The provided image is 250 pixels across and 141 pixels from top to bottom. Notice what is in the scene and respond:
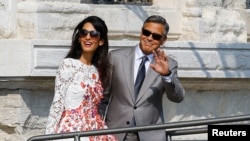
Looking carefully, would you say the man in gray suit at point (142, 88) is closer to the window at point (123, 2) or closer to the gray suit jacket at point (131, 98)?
the gray suit jacket at point (131, 98)

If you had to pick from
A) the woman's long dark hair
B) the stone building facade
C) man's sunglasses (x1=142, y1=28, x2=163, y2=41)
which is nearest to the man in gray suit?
man's sunglasses (x1=142, y1=28, x2=163, y2=41)

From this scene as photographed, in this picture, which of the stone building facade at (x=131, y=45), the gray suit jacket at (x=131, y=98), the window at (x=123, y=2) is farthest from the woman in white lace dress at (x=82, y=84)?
the window at (x=123, y=2)

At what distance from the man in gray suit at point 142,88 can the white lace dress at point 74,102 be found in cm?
21

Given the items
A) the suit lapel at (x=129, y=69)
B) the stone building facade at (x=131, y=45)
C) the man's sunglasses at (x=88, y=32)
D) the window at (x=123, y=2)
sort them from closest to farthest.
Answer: the man's sunglasses at (x=88, y=32), the suit lapel at (x=129, y=69), the stone building facade at (x=131, y=45), the window at (x=123, y=2)

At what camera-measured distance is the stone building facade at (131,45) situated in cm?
1127

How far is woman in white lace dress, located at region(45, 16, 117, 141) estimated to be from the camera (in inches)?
386

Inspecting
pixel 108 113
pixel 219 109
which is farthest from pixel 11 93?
pixel 219 109

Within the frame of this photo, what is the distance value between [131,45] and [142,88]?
1825mm

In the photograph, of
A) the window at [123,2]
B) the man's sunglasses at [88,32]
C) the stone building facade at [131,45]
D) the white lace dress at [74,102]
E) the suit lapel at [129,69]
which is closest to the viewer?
the white lace dress at [74,102]

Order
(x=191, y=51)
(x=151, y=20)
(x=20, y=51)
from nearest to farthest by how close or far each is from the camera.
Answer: (x=151, y=20) → (x=20, y=51) → (x=191, y=51)

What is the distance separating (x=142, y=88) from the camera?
10.1 m

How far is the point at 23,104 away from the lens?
37.2ft

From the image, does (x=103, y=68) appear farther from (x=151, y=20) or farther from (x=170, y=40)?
(x=170, y=40)

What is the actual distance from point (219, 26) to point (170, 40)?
0.50 m
